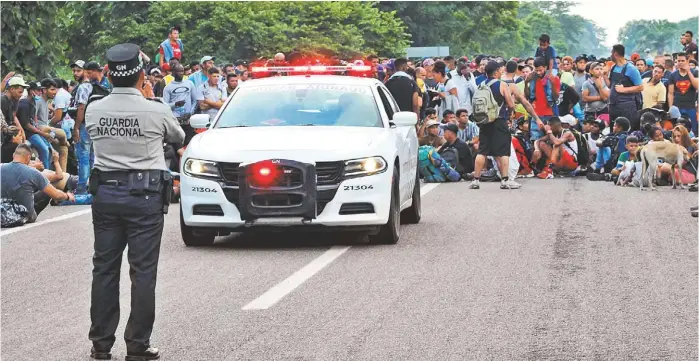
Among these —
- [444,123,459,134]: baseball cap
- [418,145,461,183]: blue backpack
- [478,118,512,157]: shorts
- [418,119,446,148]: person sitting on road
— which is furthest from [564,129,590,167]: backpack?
[478,118,512,157]: shorts

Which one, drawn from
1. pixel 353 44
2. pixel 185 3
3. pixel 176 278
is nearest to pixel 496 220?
pixel 176 278

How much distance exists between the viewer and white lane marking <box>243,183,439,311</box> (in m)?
9.60

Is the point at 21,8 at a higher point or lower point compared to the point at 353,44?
higher

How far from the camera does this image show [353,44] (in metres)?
64.0

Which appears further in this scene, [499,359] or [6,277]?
[6,277]

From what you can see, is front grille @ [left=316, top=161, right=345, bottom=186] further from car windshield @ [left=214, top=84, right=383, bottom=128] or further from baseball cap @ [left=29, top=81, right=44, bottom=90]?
baseball cap @ [left=29, top=81, right=44, bottom=90]

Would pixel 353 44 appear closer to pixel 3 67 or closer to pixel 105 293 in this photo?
pixel 3 67

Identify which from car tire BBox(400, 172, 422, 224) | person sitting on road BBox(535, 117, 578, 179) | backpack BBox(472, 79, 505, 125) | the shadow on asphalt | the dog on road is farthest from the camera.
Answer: person sitting on road BBox(535, 117, 578, 179)

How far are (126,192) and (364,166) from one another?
17.3 ft

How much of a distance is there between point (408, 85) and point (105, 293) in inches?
523

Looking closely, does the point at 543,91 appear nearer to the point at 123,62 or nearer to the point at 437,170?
the point at 437,170

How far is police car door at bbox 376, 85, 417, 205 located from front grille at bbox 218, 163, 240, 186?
1623 millimetres

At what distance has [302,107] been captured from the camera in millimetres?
13914

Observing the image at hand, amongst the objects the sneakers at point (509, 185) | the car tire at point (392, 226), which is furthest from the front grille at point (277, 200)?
the sneakers at point (509, 185)
